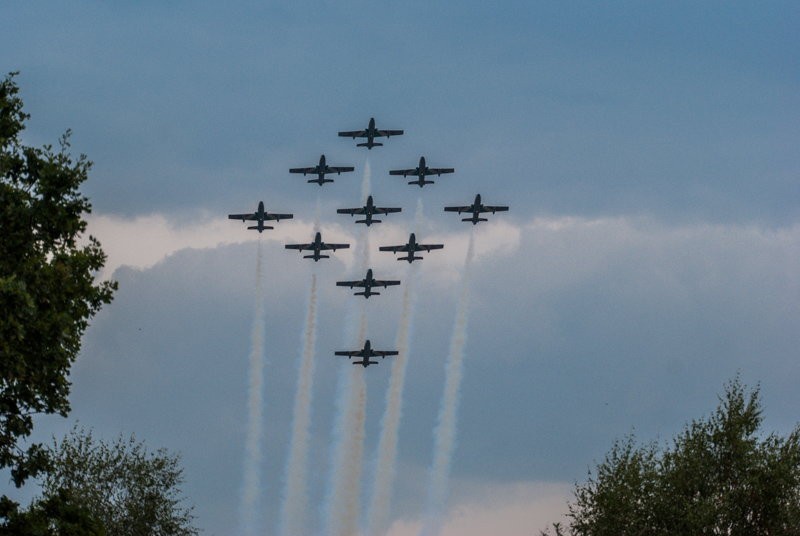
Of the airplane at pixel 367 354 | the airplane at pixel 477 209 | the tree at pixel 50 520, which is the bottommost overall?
the tree at pixel 50 520

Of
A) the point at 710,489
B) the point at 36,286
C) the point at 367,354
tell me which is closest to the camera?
the point at 36,286

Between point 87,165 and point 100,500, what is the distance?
175ft

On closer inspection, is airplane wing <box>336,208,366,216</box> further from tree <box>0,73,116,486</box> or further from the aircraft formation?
tree <box>0,73,116,486</box>

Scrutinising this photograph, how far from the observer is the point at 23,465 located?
5209 cm

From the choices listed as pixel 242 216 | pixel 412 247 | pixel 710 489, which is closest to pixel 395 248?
pixel 412 247

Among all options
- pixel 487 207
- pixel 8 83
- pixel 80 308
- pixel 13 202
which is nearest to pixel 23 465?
pixel 80 308

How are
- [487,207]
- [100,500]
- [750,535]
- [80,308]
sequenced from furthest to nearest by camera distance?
[487,207], [100,500], [750,535], [80,308]

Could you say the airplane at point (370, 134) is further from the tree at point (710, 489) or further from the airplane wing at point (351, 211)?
the tree at point (710, 489)

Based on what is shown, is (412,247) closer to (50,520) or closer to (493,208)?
(493,208)

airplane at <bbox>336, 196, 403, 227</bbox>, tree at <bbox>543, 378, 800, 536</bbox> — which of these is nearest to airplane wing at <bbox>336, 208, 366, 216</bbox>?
airplane at <bbox>336, 196, 403, 227</bbox>

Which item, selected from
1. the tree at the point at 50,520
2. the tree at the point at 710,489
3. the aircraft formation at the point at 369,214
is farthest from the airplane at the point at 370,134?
the tree at the point at 50,520

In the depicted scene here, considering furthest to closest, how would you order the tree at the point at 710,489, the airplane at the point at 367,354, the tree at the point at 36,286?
the airplane at the point at 367,354
the tree at the point at 710,489
the tree at the point at 36,286

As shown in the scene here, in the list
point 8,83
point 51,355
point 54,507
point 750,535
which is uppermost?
point 8,83

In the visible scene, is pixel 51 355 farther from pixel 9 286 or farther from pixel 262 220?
pixel 262 220
